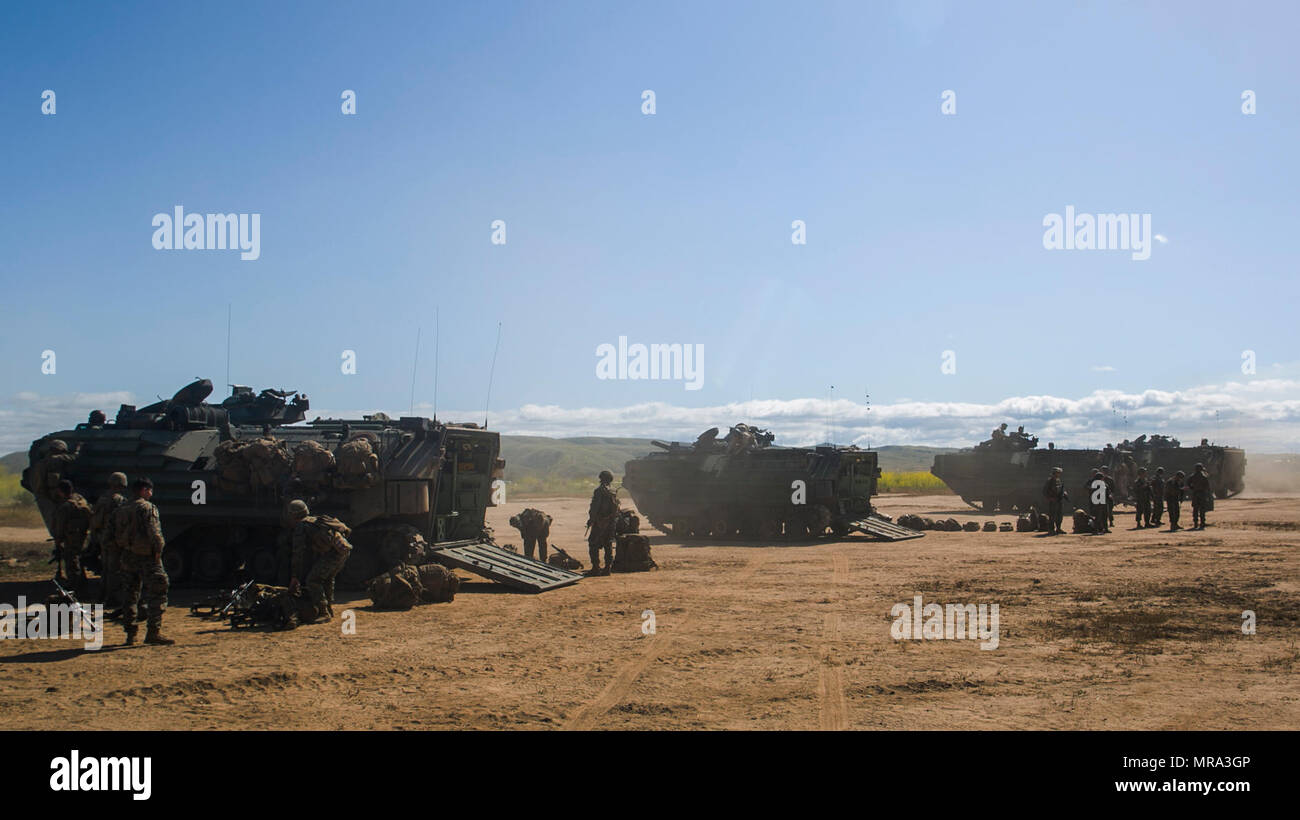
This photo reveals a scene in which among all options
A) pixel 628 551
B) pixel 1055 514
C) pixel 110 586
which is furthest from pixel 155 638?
pixel 1055 514

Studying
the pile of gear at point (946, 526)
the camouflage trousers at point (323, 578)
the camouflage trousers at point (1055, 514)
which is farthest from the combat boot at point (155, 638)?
the camouflage trousers at point (1055, 514)

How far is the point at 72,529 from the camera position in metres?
14.0

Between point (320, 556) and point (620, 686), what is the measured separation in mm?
5378

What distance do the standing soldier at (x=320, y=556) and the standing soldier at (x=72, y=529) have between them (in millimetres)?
3677

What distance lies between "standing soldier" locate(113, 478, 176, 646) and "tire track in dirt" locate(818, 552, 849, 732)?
7.03 m

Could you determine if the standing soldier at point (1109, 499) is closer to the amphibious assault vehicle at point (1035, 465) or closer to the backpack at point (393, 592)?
the amphibious assault vehicle at point (1035, 465)

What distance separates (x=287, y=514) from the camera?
12.7 metres

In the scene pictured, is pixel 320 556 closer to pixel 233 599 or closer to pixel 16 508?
pixel 233 599

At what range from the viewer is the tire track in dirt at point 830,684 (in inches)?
288

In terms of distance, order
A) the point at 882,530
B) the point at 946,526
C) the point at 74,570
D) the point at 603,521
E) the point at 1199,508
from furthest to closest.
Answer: the point at 946,526, the point at 1199,508, the point at 882,530, the point at 603,521, the point at 74,570

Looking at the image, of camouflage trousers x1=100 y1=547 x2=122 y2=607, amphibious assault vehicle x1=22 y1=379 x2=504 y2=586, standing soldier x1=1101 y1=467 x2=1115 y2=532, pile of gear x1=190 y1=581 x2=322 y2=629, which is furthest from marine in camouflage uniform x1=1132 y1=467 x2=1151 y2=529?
camouflage trousers x1=100 y1=547 x2=122 y2=607
